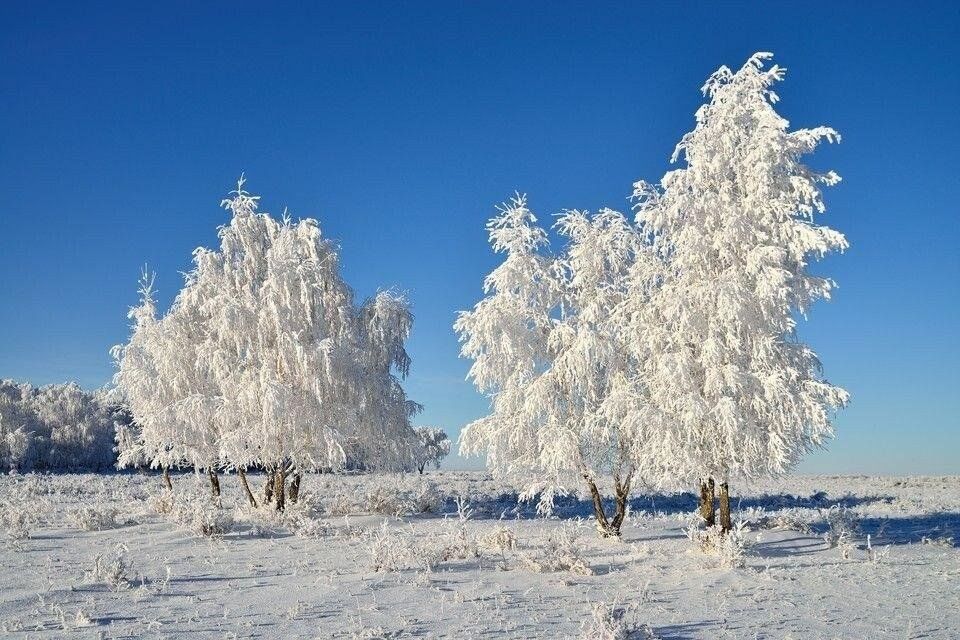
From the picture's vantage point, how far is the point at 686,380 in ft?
48.1

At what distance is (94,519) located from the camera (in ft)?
61.5

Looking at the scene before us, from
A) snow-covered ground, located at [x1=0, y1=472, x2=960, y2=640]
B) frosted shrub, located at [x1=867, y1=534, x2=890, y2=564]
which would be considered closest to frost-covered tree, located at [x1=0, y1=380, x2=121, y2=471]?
snow-covered ground, located at [x1=0, y1=472, x2=960, y2=640]

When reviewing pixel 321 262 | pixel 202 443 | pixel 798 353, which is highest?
pixel 321 262

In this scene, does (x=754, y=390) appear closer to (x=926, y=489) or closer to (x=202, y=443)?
(x=202, y=443)

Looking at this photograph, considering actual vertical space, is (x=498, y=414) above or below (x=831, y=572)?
above

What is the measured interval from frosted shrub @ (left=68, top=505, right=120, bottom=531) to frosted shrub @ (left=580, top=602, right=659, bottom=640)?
47.0 feet

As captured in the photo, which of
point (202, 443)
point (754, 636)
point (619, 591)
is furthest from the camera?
point (202, 443)

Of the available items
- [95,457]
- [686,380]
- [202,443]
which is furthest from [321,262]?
[95,457]

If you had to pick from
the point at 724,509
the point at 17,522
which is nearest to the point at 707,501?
the point at 724,509

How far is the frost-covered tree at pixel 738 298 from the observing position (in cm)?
1436

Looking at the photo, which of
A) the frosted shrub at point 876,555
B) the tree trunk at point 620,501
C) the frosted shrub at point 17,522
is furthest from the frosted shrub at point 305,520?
the frosted shrub at point 876,555

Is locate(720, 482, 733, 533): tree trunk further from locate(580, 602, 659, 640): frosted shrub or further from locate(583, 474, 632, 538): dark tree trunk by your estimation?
locate(580, 602, 659, 640): frosted shrub

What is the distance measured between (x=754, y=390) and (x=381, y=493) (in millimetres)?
12531

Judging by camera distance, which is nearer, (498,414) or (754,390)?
(754,390)
